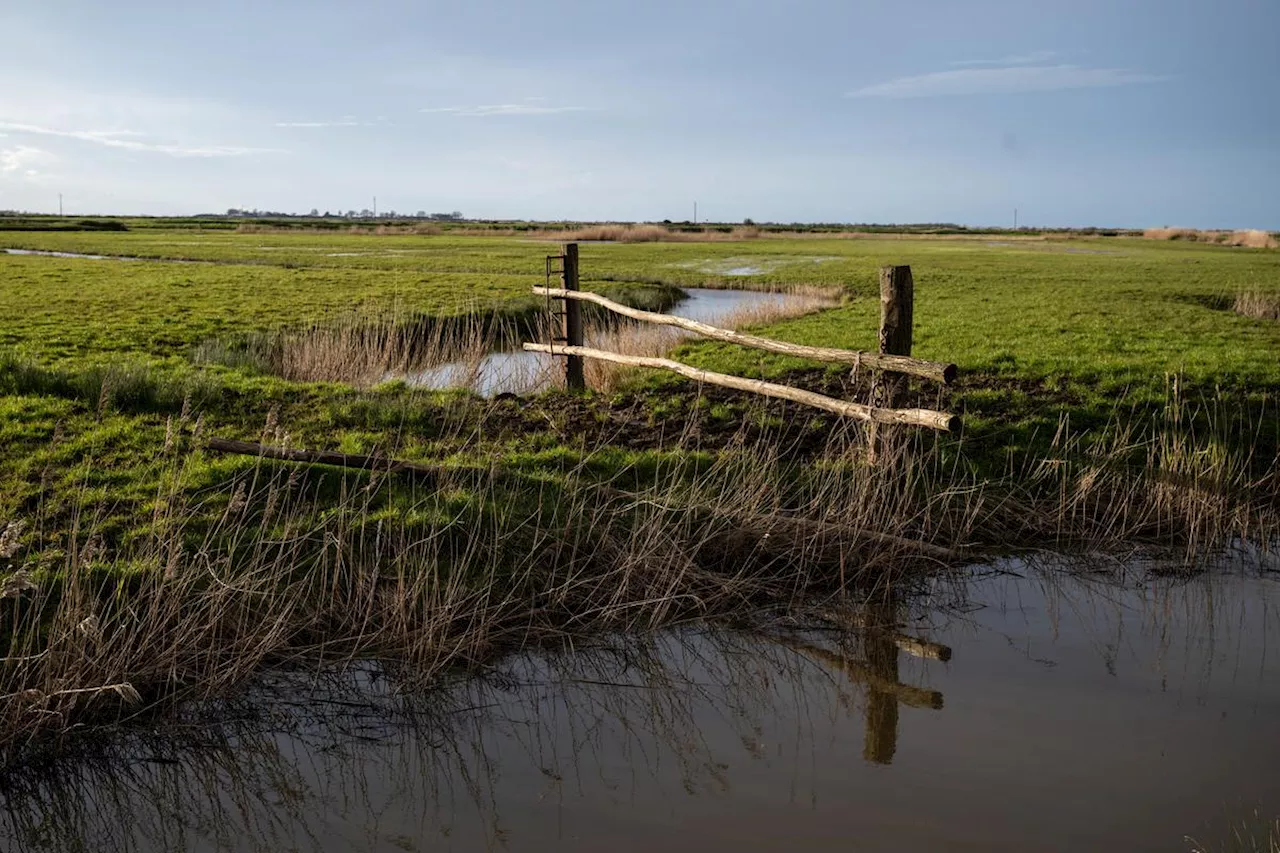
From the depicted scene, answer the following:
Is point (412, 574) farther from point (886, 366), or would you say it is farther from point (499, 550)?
point (886, 366)

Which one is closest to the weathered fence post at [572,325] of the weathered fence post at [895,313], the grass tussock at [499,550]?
the grass tussock at [499,550]

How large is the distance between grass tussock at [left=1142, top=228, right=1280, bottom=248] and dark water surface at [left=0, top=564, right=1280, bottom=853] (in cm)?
7004

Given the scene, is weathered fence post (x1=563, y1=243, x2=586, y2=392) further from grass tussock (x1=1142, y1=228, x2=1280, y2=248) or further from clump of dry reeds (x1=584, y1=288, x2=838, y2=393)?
grass tussock (x1=1142, y1=228, x2=1280, y2=248)

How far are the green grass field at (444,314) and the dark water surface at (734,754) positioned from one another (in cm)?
222

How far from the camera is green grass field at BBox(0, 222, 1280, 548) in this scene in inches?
456

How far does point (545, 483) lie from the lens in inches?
393

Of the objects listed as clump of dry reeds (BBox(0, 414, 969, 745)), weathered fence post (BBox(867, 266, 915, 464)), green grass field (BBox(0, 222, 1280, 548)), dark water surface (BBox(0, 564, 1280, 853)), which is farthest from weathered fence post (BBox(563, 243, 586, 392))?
dark water surface (BBox(0, 564, 1280, 853))

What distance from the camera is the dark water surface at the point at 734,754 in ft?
17.5

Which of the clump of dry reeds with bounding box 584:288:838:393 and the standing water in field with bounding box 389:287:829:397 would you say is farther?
the clump of dry reeds with bounding box 584:288:838:393

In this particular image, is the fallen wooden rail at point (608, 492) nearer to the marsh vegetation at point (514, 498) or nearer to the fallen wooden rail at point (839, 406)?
the marsh vegetation at point (514, 498)

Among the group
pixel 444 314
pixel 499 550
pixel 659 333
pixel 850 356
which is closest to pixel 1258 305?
pixel 659 333

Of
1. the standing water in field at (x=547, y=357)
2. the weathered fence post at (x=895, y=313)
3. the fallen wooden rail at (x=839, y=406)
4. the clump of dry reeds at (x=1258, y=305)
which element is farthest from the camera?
the clump of dry reeds at (x=1258, y=305)

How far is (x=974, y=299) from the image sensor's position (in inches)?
1101

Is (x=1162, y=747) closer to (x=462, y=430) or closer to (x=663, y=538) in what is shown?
(x=663, y=538)
